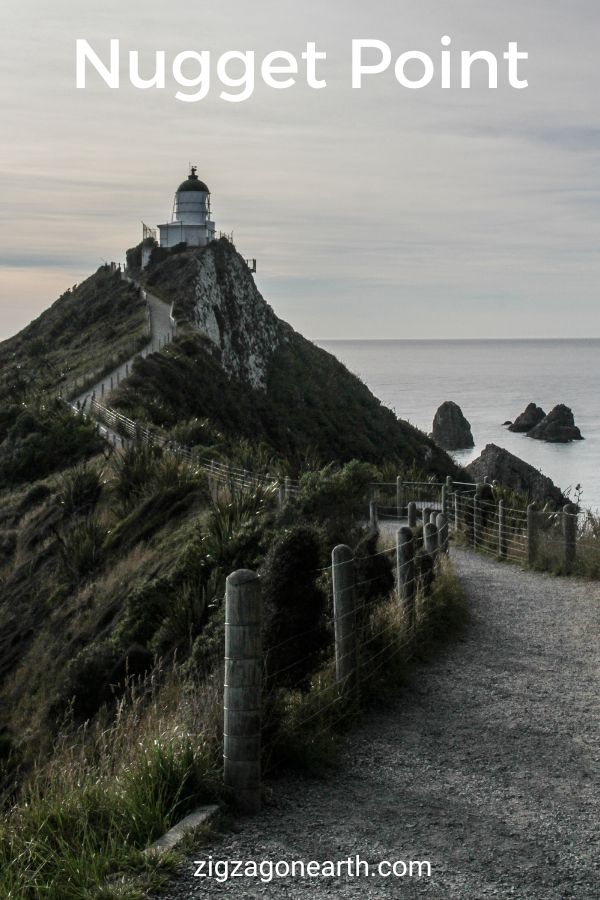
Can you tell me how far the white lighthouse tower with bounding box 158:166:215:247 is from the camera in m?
88.7

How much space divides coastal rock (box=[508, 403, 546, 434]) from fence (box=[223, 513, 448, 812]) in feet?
358

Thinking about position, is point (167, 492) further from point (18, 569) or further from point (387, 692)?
point (387, 692)

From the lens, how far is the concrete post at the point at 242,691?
6.16 m

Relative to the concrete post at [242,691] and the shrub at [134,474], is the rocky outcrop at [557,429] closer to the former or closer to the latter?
the shrub at [134,474]

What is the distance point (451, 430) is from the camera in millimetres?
110125

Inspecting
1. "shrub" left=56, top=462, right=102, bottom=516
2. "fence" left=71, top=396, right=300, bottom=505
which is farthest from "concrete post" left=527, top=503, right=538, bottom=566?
"shrub" left=56, top=462, right=102, bottom=516

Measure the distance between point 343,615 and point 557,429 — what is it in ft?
347

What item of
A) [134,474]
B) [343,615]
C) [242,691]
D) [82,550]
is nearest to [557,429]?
[134,474]

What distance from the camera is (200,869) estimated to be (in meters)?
5.36

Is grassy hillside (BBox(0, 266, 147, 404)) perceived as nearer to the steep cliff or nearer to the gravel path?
the steep cliff

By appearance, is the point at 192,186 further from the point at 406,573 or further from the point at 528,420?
the point at 406,573

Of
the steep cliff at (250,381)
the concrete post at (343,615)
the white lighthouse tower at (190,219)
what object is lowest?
the concrete post at (343,615)

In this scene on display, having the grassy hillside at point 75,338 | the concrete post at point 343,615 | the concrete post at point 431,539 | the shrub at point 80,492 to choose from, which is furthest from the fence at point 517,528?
the grassy hillside at point 75,338

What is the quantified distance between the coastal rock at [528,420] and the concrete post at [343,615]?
372ft
